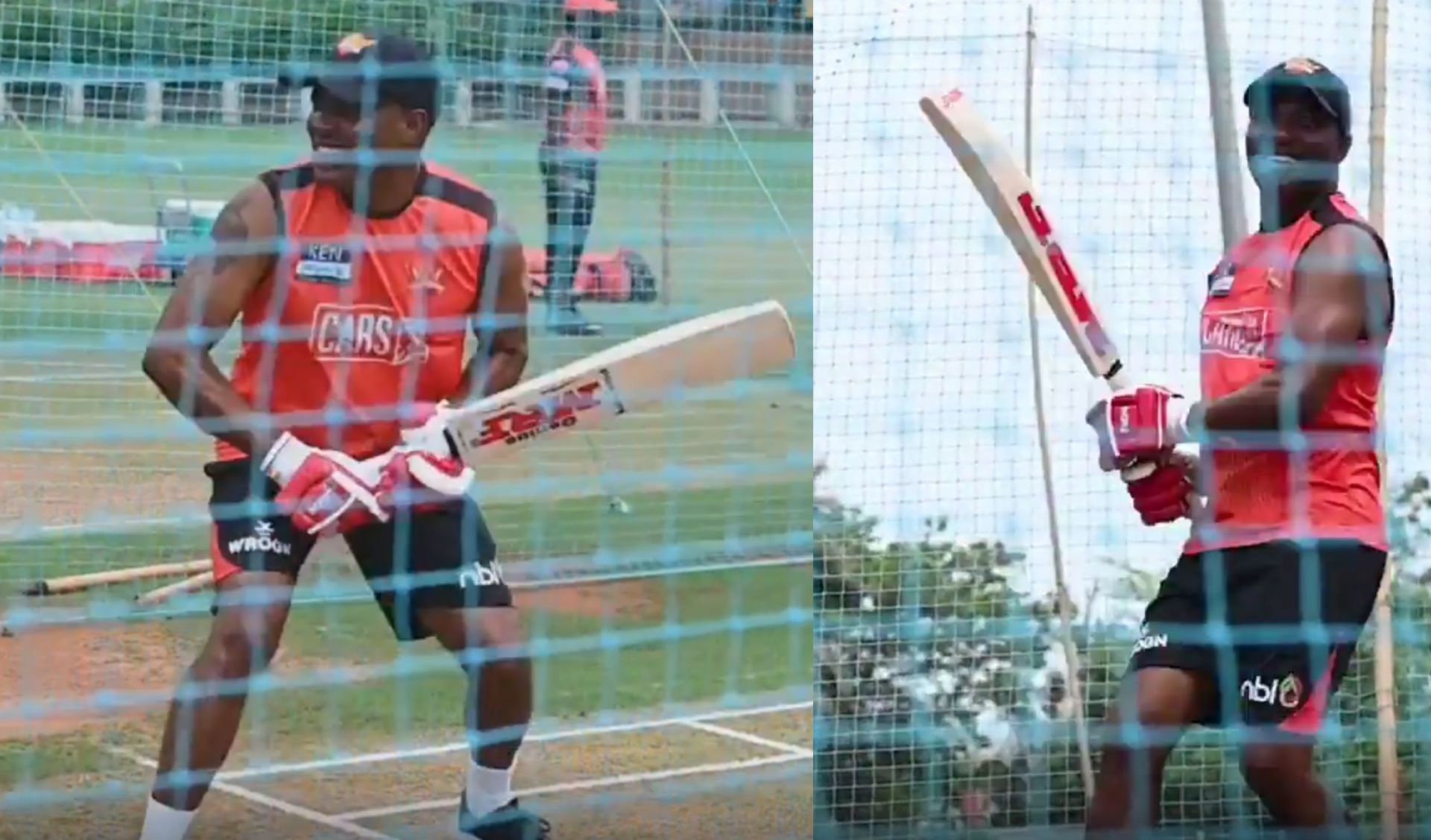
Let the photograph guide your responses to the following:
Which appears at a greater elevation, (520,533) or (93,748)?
(520,533)

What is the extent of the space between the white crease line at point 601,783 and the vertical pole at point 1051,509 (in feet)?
1.59

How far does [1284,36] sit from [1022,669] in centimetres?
117

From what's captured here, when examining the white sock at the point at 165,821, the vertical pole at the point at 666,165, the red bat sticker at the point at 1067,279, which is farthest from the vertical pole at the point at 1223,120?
the white sock at the point at 165,821

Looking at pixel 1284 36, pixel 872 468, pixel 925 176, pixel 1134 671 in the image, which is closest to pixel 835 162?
pixel 925 176

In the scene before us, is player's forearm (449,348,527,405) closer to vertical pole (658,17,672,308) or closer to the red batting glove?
the red batting glove

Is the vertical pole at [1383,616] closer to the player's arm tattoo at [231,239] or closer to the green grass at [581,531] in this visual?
the green grass at [581,531]

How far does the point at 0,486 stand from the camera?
3.88m

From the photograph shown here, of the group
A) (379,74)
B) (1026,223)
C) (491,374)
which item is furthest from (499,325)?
(1026,223)

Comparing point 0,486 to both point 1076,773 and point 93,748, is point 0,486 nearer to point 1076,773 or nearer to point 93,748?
point 93,748

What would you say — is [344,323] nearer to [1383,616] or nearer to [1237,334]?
[1237,334]

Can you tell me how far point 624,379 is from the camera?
10.6 ft

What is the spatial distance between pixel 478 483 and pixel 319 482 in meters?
0.42

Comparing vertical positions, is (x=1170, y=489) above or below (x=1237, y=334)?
below

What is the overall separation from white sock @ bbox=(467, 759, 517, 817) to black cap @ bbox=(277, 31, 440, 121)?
3.30 feet
